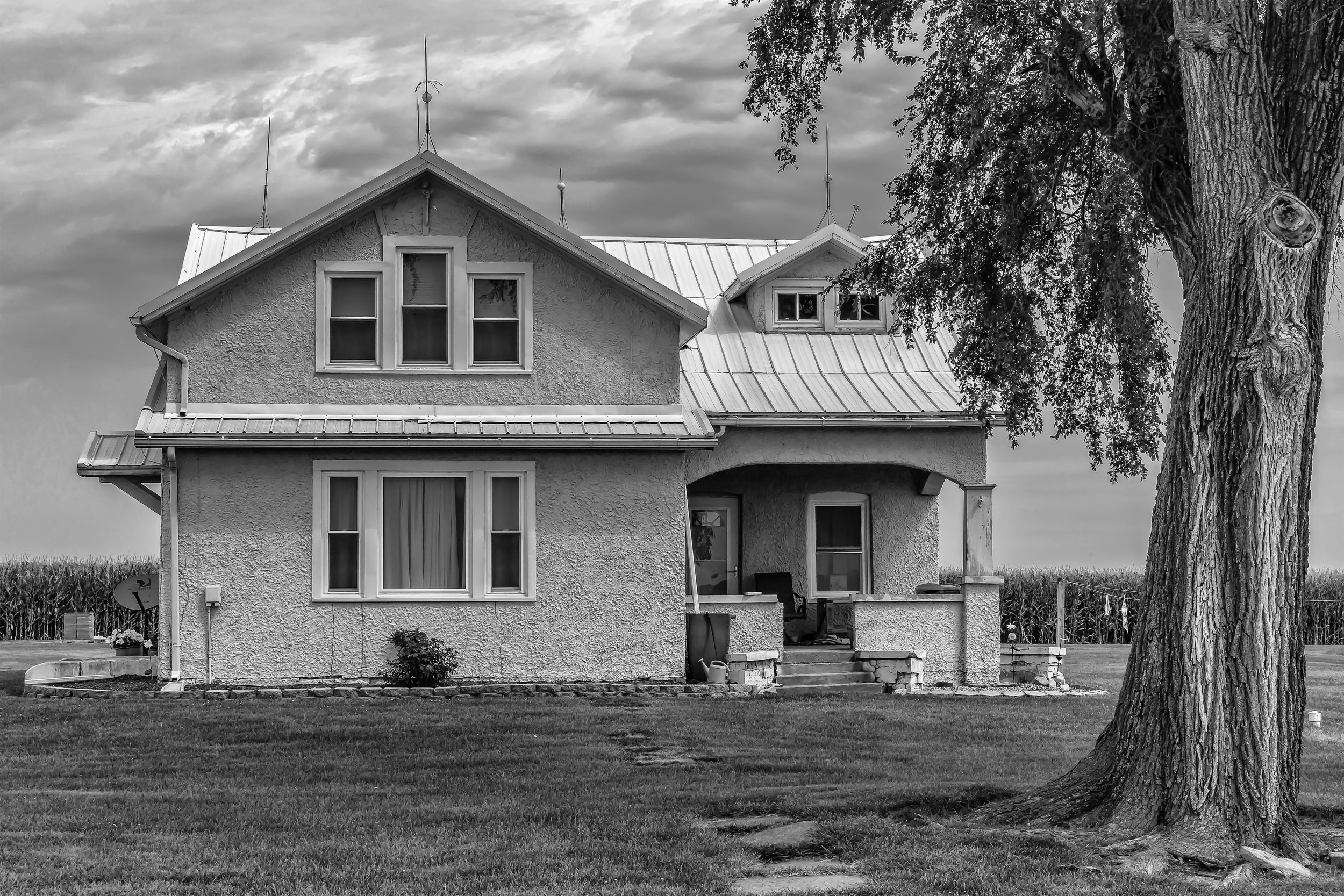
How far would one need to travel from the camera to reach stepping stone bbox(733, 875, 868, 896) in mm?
8133

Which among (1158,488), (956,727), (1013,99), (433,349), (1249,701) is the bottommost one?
(956,727)

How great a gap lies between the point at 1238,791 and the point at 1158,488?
1942mm

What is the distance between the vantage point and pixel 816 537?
2302cm

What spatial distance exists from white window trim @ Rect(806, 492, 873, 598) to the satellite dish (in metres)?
9.73

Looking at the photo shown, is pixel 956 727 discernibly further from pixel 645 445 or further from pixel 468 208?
pixel 468 208

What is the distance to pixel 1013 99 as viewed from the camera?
12312 mm

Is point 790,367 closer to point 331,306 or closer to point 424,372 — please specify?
point 424,372

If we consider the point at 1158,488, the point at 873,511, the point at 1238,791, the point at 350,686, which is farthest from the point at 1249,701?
the point at 873,511

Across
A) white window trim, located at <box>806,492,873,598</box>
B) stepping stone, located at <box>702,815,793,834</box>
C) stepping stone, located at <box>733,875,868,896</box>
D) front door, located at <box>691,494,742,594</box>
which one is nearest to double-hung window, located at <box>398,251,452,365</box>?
front door, located at <box>691,494,742,594</box>

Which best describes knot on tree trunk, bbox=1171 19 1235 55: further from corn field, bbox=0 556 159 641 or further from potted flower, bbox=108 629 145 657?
corn field, bbox=0 556 159 641

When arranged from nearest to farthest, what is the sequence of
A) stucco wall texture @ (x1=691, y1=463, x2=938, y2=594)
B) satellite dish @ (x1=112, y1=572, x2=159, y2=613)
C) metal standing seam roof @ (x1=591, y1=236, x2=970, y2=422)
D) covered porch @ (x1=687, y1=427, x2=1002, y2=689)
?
covered porch @ (x1=687, y1=427, x2=1002, y2=689) < metal standing seam roof @ (x1=591, y1=236, x2=970, y2=422) < satellite dish @ (x1=112, y1=572, x2=159, y2=613) < stucco wall texture @ (x1=691, y1=463, x2=938, y2=594)

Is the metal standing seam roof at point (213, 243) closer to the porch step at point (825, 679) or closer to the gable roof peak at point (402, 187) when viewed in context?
the gable roof peak at point (402, 187)

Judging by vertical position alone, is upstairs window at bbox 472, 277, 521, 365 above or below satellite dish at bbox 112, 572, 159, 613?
above

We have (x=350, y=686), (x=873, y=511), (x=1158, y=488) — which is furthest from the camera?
(x=873, y=511)
